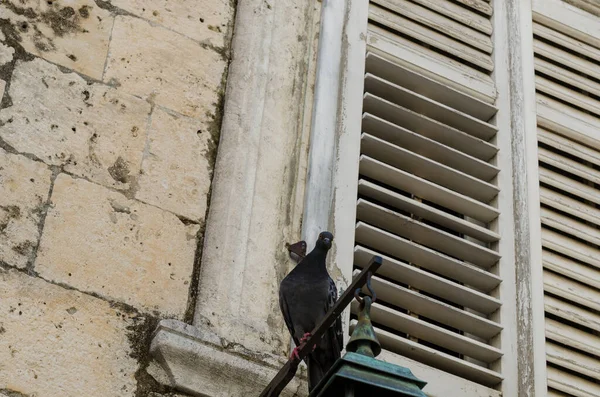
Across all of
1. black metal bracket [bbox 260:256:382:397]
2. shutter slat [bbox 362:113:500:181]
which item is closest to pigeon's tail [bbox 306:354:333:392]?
black metal bracket [bbox 260:256:382:397]

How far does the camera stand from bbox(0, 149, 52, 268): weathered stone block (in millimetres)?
4185

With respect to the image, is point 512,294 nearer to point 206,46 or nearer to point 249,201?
point 249,201

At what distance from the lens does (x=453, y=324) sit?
16.3 feet

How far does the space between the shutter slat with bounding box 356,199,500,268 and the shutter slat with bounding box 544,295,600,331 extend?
294 mm

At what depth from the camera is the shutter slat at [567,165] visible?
18.6 ft

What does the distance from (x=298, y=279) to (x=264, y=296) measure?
35 centimetres

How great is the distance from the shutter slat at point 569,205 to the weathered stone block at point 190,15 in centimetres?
160

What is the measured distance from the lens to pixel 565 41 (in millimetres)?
6172

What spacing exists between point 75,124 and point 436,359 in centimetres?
163

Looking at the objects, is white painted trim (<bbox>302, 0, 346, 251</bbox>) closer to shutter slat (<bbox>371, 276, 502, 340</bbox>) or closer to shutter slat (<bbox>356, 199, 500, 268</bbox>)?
shutter slat (<bbox>356, 199, 500, 268</bbox>)

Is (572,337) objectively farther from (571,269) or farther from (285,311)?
(285,311)

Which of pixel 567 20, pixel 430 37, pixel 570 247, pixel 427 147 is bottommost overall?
pixel 570 247

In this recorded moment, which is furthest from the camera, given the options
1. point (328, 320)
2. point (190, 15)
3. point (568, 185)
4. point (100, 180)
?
point (568, 185)

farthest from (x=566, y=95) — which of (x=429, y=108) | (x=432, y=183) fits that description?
(x=432, y=183)
